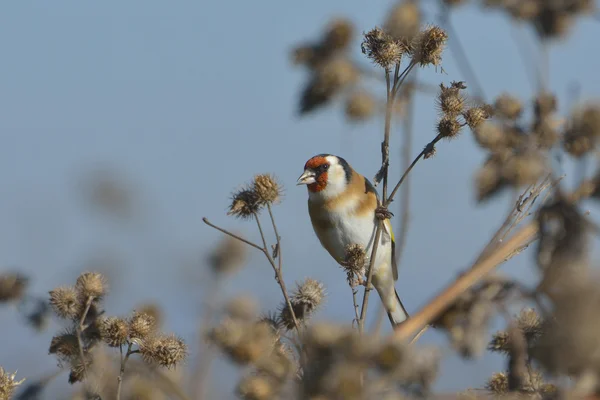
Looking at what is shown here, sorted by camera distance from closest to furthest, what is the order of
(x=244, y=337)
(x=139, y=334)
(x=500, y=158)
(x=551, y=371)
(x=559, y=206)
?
(x=551, y=371) → (x=559, y=206) → (x=244, y=337) → (x=500, y=158) → (x=139, y=334)

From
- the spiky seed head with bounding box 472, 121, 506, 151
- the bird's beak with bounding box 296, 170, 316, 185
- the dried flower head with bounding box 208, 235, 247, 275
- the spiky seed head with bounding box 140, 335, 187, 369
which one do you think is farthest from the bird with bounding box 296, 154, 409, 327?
the spiky seed head with bounding box 472, 121, 506, 151

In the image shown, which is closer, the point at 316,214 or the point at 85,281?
the point at 85,281

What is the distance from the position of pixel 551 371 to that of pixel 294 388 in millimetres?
401

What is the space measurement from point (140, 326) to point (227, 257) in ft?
5.94

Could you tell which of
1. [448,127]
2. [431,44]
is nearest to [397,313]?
[448,127]

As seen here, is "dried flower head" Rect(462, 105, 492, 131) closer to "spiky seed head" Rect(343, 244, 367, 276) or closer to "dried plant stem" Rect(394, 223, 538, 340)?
"spiky seed head" Rect(343, 244, 367, 276)

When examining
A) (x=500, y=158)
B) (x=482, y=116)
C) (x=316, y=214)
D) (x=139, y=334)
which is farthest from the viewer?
(x=316, y=214)

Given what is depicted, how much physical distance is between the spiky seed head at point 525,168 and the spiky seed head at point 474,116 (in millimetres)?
1624

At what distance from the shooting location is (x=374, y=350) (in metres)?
1.01

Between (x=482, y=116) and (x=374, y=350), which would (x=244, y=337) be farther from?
(x=482, y=116)

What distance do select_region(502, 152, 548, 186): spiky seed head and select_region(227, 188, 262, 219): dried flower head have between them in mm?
1860

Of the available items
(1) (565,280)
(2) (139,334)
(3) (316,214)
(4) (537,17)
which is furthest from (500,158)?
(3) (316,214)

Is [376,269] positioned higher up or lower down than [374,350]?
higher up

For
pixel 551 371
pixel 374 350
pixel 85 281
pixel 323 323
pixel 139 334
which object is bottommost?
pixel 551 371
